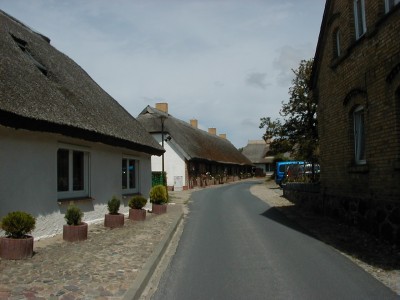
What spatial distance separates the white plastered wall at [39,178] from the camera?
29.7 ft

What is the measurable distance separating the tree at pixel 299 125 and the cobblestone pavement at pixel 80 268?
27549 millimetres

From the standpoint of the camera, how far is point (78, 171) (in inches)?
496

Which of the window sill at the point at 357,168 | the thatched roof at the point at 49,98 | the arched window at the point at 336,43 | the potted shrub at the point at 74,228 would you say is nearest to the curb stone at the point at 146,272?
the potted shrub at the point at 74,228

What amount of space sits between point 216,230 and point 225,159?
43.3 meters

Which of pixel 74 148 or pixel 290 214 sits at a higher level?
pixel 74 148

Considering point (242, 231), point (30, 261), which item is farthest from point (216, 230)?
point (30, 261)

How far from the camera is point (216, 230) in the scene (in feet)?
42.5

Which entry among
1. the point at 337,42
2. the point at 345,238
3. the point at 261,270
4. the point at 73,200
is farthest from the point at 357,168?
the point at 73,200

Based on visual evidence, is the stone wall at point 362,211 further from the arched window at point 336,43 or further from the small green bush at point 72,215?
the small green bush at point 72,215

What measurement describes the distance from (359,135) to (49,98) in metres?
7.95

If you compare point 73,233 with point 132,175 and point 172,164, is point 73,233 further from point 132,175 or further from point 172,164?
point 172,164

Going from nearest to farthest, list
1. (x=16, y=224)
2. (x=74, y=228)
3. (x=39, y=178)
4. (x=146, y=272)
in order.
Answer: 1. (x=146, y=272)
2. (x=16, y=224)
3. (x=74, y=228)
4. (x=39, y=178)

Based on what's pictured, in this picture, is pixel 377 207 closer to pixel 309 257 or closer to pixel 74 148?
pixel 309 257

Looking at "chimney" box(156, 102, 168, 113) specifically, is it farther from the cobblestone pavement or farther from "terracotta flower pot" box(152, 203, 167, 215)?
the cobblestone pavement
